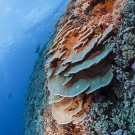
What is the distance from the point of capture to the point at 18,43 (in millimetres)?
47188

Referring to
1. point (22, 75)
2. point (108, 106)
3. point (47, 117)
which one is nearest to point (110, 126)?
point (108, 106)

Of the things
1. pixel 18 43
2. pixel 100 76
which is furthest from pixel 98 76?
pixel 18 43

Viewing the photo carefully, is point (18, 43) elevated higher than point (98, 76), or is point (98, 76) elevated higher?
point (18, 43)

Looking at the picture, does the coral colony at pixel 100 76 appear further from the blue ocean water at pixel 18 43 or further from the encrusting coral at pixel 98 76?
the blue ocean water at pixel 18 43

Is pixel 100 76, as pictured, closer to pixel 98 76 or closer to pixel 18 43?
pixel 98 76

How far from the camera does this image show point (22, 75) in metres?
43.1

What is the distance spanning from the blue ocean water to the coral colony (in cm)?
3192

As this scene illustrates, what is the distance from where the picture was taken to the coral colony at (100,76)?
3.72 meters

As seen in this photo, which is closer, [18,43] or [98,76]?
[98,76]

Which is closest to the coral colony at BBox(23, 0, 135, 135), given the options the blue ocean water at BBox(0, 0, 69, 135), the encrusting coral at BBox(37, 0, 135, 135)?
the encrusting coral at BBox(37, 0, 135, 135)

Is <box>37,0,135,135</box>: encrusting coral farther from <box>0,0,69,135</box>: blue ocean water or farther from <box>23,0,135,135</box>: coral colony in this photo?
<box>0,0,69,135</box>: blue ocean water

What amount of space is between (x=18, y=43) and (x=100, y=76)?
45295 millimetres

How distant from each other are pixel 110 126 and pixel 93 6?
361 cm

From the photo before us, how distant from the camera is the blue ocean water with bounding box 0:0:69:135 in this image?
125 ft
